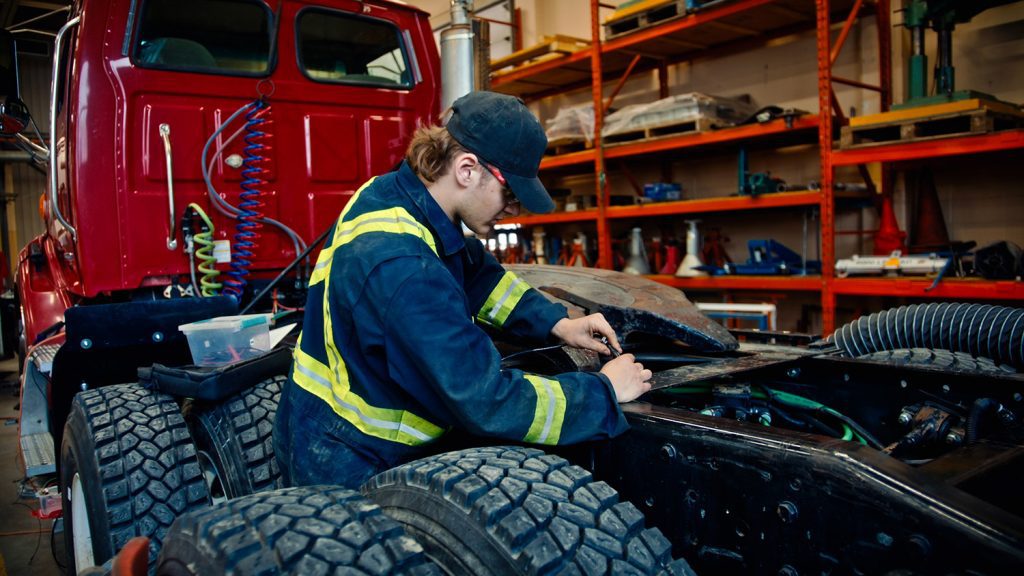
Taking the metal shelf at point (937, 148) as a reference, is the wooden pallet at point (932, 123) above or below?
above

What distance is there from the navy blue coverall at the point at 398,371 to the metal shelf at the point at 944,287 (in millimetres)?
4061

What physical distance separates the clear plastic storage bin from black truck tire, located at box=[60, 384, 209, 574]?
0.66 ft

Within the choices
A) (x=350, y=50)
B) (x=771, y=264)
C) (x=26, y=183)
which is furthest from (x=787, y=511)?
(x=26, y=183)

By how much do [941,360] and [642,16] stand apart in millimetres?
5301

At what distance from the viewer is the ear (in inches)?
71.7

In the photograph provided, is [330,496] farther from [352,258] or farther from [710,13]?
[710,13]

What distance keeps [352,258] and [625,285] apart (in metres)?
1.19

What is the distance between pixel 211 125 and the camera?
322 cm

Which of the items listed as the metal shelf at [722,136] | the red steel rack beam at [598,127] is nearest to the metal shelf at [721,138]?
the metal shelf at [722,136]

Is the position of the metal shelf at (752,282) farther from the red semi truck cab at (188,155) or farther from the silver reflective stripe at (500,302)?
the silver reflective stripe at (500,302)

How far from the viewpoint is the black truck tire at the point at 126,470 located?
7.16ft

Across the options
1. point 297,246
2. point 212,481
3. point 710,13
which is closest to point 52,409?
point 212,481

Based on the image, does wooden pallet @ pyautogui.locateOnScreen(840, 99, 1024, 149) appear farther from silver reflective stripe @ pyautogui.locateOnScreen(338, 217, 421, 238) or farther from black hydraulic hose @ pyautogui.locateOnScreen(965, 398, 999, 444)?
silver reflective stripe @ pyautogui.locateOnScreen(338, 217, 421, 238)

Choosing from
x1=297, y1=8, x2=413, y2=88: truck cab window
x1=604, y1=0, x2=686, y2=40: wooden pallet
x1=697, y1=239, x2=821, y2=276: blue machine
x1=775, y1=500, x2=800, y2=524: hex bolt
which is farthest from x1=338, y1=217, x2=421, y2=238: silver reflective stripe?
x1=604, y1=0, x2=686, y2=40: wooden pallet
